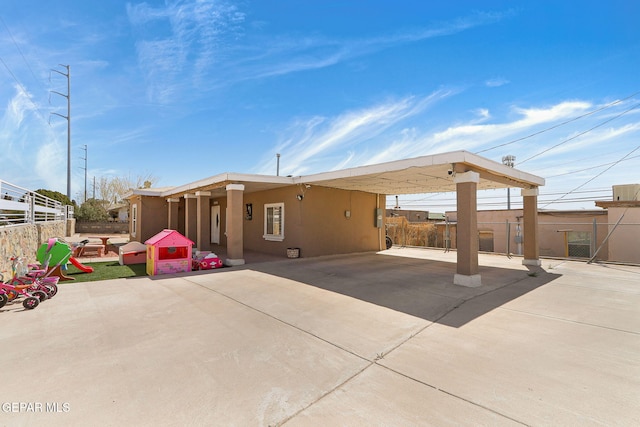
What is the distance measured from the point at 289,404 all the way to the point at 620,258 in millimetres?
16683

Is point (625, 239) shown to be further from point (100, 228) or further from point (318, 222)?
point (100, 228)

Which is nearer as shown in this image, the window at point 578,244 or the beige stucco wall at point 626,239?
the beige stucco wall at point 626,239

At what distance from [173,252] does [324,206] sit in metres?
5.34

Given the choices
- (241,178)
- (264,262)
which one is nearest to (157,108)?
(241,178)

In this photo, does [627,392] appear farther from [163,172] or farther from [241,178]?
[163,172]

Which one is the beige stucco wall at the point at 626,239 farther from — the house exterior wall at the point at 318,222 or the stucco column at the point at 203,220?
the stucco column at the point at 203,220

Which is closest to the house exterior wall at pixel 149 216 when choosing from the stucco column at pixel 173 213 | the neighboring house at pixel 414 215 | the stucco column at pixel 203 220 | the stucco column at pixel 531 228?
the stucco column at pixel 173 213

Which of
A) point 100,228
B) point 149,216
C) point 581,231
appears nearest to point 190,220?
point 149,216

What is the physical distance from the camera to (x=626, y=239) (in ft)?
41.1

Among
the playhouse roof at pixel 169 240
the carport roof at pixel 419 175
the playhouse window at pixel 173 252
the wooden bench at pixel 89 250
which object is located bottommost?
the wooden bench at pixel 89 250

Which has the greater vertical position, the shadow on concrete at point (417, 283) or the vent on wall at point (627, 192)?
the vent on wall at point (627, 192)

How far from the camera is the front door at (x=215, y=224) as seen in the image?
15.3 m

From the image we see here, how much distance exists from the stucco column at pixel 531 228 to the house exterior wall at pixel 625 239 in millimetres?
6305

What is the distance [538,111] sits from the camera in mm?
13055
